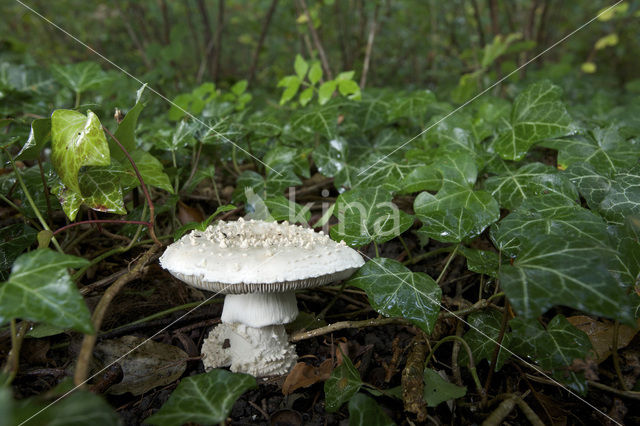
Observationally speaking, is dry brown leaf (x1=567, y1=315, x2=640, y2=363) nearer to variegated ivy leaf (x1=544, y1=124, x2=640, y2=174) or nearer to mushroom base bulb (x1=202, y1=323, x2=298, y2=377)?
variegated ivy leaf (x1=544, y1=124, x2=640, y2=174)

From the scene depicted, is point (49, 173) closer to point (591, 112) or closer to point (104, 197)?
point (104, 197)

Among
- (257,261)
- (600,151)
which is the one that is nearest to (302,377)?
(257,261)

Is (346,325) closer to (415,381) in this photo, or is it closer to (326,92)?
(415,381)

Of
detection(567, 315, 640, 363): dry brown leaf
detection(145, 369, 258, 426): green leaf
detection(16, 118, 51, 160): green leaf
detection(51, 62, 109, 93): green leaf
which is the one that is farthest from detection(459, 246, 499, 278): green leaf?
detection(51, 62, 109, 93): green leaf

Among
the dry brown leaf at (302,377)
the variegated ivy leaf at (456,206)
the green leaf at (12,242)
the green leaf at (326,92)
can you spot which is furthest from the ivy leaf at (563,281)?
the green leaf at (12,242)

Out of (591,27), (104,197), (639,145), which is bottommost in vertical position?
(591,27)

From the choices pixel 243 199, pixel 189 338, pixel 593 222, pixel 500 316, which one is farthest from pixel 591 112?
pixel 189 338

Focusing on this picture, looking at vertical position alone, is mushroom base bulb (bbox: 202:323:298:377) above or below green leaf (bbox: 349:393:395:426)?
below
